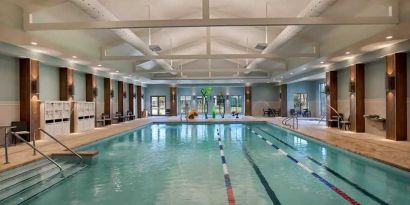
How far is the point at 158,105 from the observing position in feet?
88.6

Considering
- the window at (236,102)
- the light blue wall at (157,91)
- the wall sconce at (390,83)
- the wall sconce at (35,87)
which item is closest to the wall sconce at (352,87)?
the wall sconce at (390,83)

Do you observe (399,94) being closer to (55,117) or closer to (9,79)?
(55,117)

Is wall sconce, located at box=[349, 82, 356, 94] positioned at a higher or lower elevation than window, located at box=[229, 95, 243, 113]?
higher

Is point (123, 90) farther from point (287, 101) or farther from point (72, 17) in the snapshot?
point (287, 101)

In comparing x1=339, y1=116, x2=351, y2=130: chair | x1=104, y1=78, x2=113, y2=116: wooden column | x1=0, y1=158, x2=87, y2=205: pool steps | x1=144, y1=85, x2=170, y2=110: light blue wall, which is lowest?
x1=0, y1=158, x2=87, y2=205: pool steps

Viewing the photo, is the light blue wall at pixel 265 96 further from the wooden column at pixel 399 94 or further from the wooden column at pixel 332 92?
the wooden column at pixel 399 94

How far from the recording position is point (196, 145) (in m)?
9.62

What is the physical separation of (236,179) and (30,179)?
11.3 ft

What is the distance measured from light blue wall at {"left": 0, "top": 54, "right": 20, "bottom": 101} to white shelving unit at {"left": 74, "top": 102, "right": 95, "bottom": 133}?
313 cm

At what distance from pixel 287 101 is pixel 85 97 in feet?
48.4

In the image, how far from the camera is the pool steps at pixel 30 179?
4527 mm

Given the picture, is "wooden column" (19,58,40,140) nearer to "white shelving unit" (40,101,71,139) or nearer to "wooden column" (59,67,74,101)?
"white shelving unit" (40,101,71,139)

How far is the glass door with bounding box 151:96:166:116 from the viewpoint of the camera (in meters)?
26.9

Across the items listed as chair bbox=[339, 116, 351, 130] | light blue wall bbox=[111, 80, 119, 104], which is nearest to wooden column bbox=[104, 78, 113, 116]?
light blue wall bbox=[111, 80, 119, 104]
